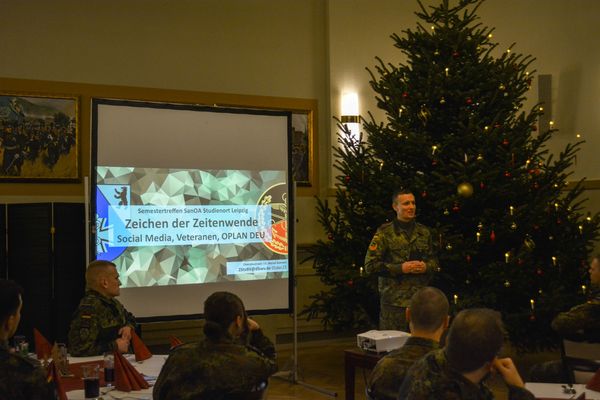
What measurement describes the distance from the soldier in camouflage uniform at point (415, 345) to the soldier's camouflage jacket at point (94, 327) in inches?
69.5

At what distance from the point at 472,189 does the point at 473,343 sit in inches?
180

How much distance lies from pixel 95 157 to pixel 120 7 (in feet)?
8.49

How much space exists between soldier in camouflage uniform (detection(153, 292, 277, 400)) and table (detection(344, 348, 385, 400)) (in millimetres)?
1475

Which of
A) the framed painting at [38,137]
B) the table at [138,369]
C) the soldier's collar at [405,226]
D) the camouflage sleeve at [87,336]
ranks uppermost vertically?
the framed painting at [38,137]

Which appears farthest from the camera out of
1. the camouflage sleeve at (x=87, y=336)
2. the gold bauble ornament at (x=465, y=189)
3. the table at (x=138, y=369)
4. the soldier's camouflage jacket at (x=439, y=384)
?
the gold bauble ornament at (x=465, y=189)

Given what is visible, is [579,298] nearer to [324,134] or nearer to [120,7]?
[324,134]

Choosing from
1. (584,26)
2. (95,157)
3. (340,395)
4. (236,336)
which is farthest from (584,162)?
(236,336)

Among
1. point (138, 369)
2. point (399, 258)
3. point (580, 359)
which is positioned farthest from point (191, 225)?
point (580, 359)

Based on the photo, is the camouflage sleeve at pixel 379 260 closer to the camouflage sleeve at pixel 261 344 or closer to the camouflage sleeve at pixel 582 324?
the camouflage sleeve at pixel 582 324

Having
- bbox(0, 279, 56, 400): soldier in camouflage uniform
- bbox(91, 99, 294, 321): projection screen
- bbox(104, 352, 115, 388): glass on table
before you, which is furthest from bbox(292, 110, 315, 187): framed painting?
bbox(0, 279, 56, 400): soldier in camouflage uniform

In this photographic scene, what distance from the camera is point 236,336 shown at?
130 inches

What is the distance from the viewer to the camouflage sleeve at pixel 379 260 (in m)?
6.07

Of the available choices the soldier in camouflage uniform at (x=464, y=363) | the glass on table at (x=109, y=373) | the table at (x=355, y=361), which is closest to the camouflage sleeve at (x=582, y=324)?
the table at (x=355, y=361)

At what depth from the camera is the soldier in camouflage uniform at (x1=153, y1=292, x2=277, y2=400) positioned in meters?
2.93
